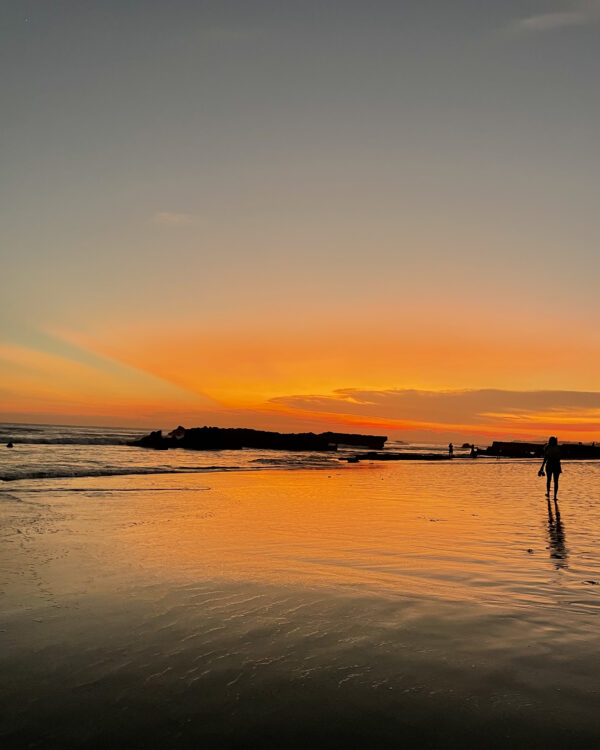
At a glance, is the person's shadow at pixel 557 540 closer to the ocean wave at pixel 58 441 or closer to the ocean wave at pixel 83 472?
the ocean wave at pixel 83 472

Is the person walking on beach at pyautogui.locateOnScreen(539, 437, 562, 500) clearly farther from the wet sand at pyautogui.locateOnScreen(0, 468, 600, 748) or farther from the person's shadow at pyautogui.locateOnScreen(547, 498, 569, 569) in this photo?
the wet sand at pyautogui.locateOnScreen(0, 468, 600, 748)

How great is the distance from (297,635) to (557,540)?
7.91m

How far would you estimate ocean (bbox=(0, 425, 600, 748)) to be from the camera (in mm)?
3861

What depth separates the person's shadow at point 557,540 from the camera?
9.55 meters

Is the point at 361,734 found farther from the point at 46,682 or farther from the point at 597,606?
the point at 597,606

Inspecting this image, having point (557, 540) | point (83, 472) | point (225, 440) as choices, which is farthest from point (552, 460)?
point (225, 440)

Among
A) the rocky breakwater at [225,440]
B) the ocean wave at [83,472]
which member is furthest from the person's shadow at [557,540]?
the rocky breakwater at [225,440]

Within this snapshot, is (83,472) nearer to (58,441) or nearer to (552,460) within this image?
(552,460)

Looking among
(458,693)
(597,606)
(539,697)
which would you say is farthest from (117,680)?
(597,606)

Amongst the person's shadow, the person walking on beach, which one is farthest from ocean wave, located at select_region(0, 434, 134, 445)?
the person's shadow

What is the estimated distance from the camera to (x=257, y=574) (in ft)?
27.2

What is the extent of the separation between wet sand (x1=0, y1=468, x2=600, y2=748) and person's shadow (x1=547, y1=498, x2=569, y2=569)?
93mm

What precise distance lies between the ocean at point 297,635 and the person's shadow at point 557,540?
0.34 ft

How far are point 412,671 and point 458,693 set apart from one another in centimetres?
50
